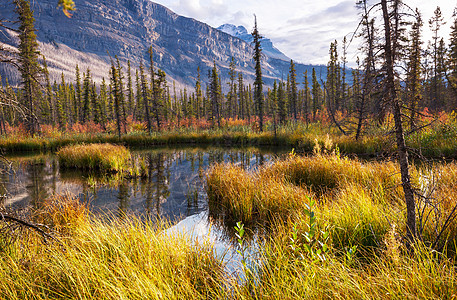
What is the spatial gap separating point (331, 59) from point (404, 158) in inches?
1603

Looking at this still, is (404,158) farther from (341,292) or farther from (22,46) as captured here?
(22,46)

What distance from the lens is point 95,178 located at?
36.3 feet

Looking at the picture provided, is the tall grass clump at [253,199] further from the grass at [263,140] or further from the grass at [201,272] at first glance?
the grass at [263,140]

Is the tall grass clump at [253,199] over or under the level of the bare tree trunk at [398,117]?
under

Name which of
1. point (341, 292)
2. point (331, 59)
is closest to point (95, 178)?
point (341, 292)

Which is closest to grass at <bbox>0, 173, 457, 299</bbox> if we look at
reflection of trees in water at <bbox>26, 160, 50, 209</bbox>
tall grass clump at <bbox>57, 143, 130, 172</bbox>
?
reflection of trees in water at <bbox>26, 160, 50, 209</bbox>

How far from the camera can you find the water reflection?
7.13m

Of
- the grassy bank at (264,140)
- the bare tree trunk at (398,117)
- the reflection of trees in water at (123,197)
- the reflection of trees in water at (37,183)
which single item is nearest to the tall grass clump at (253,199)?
the bare tree trunk at (398,117)

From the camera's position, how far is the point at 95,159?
13141 mm

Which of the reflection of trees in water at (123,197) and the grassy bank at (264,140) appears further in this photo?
the grassy bank at (264,140)

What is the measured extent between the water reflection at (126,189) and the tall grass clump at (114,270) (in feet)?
6.96

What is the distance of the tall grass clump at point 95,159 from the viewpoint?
40.5ft

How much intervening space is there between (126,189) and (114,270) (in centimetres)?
719

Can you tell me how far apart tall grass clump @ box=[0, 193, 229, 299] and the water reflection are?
83.5 inches
